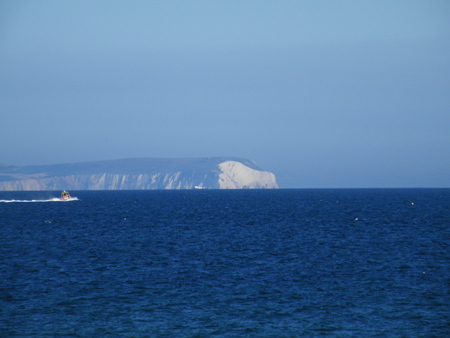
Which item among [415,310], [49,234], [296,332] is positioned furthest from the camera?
[49,234]

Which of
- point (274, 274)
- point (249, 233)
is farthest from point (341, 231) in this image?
point (274, 274)

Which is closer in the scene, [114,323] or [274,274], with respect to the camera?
[114,323]

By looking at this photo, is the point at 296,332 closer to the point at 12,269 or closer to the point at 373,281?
the point at 373,281

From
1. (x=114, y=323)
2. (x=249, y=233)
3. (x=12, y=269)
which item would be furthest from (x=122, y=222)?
(x=114, y=323)

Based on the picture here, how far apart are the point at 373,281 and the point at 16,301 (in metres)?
24.5

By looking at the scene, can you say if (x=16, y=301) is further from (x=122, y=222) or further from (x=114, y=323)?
(x=122, y=222)

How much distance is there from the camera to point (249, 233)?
76.7 m

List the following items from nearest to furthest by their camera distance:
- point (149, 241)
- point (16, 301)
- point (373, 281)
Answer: point (16, 301) < point (373, 281) < point (149, 241)

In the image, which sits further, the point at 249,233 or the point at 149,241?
the point at 249,233

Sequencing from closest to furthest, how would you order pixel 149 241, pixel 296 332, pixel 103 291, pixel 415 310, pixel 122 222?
pixel 296 332 < pixel 415 310 < pixel 103 291 < pixel 149 241 < pixel 122 222

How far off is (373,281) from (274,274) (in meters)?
7.52

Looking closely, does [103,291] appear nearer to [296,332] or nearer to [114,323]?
[114,323]

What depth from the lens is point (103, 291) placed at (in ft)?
127

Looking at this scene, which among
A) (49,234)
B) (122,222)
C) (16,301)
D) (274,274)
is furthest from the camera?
(122,222)
